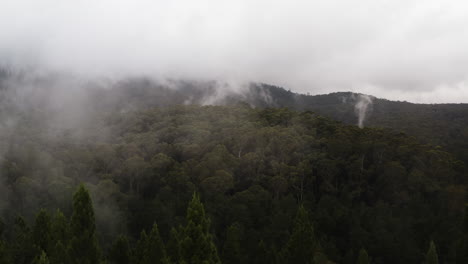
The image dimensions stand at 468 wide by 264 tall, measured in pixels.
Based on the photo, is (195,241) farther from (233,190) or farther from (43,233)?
(233,190)

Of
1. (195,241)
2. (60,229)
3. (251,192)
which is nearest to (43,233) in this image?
(60,229)

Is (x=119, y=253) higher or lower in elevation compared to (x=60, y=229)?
lower

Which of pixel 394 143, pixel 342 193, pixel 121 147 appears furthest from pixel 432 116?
pixel 121 147

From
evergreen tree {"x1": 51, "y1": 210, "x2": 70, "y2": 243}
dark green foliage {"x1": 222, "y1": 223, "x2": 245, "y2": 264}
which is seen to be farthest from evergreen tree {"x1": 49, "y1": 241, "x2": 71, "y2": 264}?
dark green foliage {"x1": 222, "y1": 223, "x2": 245, "y2": 264}

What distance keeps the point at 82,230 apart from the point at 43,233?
9.70 meters

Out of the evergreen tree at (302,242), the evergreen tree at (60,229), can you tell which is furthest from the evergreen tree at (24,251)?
the evergreen tree at (302,242)

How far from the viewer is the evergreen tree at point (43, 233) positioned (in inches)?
1097

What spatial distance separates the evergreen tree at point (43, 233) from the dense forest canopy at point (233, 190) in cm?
7

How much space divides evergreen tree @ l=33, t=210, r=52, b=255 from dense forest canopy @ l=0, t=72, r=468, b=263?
2.9 inches

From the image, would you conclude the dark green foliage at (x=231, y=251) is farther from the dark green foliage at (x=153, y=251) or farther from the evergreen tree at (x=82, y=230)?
the evergreen tree at (x=82, y=230)

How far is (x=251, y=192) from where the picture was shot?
46.9m

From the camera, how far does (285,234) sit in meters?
37.2

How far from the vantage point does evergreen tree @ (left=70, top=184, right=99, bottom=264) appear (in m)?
20.2

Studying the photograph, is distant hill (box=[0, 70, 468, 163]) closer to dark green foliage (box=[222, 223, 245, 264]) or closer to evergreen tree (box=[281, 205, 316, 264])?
dark green foliage (box=[222, 223, 245, 264])
